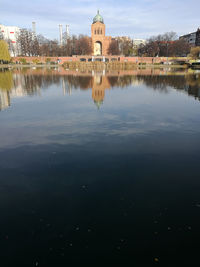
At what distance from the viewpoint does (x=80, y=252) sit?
11.0 ft

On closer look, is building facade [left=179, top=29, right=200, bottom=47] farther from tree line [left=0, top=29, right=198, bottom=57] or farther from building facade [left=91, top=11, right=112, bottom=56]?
building facade [left=91, top=11, right=112, bottom=56]

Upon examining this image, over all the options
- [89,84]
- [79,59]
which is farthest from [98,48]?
[89,84]

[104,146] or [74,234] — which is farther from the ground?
[104,146]

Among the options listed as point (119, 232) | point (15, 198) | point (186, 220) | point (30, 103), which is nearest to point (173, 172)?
point (186, 220)

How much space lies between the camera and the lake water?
338 cm

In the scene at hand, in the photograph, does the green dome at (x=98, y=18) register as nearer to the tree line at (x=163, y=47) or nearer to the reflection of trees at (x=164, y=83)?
the tree line at (x=163, y=47)

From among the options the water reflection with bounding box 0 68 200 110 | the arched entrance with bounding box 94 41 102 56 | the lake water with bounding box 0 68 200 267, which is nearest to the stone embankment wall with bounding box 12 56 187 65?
the arched entrance with bounding box 94 41 102 56

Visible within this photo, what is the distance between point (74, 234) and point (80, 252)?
1.26ft

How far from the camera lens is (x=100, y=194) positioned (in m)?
4.71

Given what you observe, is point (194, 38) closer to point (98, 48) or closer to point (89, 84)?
point (98, 48)

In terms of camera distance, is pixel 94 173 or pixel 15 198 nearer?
pixel 15 198

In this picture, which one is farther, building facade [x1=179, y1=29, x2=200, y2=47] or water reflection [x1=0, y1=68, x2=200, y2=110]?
building facade [x1=179, y1=29, x2=200, y2=47]

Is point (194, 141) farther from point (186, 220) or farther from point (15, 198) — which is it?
point (15, 198)

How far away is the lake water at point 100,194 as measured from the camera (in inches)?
133
